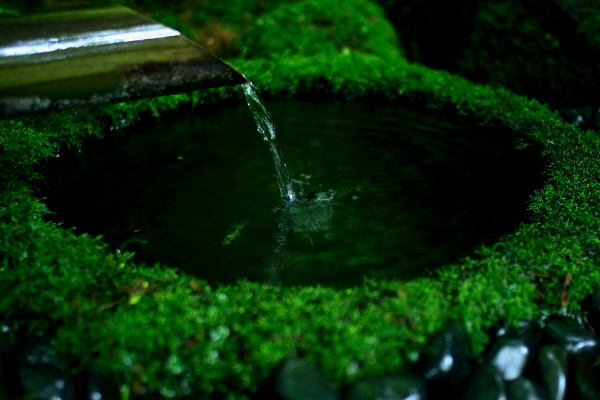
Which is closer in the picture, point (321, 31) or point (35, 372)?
point (35, 372)

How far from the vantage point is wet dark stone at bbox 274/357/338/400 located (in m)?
2.22

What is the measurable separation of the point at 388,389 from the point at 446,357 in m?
0.33

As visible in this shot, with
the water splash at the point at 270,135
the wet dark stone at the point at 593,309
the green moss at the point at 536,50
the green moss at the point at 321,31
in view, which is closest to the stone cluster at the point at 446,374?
the wet dark stone at the point at 593,309

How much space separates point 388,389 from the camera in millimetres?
2262

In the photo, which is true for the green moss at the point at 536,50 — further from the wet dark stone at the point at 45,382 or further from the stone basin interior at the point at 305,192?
the wet dark stone at the point at 45,382

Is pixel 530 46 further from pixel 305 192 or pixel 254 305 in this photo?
pixel 254 305

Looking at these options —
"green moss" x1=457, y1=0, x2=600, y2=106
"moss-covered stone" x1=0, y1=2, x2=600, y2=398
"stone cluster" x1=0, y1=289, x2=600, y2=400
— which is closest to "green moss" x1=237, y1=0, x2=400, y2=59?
"green moss" x1=457, y1=0, x2=600, y2=106

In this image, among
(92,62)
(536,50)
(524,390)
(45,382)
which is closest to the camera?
(45,382)

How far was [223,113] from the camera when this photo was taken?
5.79m

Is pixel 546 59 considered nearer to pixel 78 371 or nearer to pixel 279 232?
pixel 279 232

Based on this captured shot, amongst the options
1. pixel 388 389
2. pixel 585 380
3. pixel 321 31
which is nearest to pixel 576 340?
pixel 585 380

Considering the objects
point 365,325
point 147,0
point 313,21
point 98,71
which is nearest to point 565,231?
point 365,325

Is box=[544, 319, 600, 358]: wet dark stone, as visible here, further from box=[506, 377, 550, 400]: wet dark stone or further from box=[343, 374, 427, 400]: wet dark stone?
box=[343, 374, 427, 400]: wet dark stone

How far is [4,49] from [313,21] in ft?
16.1
